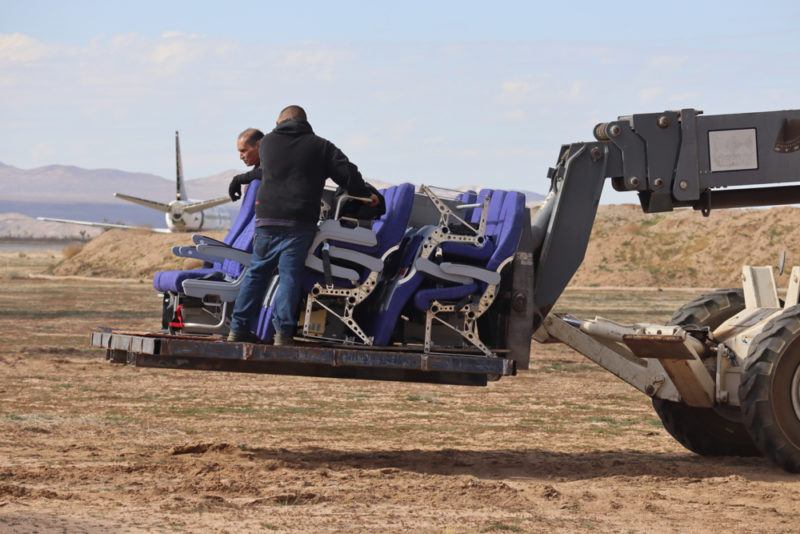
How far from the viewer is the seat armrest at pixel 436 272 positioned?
8.66m

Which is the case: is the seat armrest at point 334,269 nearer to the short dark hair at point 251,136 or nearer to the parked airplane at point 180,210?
the short dark hair at point 251,136

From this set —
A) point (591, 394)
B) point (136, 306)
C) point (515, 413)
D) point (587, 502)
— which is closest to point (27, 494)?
point (587, 502)

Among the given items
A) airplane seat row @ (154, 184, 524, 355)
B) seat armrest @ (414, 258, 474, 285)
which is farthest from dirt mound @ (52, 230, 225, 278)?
seat armrest @ (414, 258, 474, 285)

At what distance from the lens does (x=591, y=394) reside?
15.3 m

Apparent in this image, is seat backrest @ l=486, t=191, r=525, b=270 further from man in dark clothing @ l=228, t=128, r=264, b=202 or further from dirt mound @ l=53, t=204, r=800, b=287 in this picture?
dirt mound @ l=53, t=204, r=800, b=287

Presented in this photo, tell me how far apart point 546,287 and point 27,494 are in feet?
14.5

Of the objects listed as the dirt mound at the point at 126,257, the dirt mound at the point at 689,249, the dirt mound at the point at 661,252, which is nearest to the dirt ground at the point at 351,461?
the dirt mound at the point at 661,252

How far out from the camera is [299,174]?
28.5ft

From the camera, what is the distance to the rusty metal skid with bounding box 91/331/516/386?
8523 millimetres

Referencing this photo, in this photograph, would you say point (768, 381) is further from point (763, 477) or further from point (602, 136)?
point (602, 136)

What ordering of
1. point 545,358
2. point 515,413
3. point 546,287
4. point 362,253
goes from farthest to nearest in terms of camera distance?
point 545,358 → point 515,413 → point 546,287 → point 362,253

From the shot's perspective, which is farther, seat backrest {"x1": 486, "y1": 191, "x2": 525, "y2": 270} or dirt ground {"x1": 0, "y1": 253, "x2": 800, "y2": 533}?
seat backrest {"x1": 486, "y1": 191, "x2": 525, "y2": 270}

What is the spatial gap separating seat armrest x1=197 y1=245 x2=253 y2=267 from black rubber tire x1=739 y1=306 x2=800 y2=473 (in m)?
4.11

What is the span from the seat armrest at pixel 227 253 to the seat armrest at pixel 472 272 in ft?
5.22
